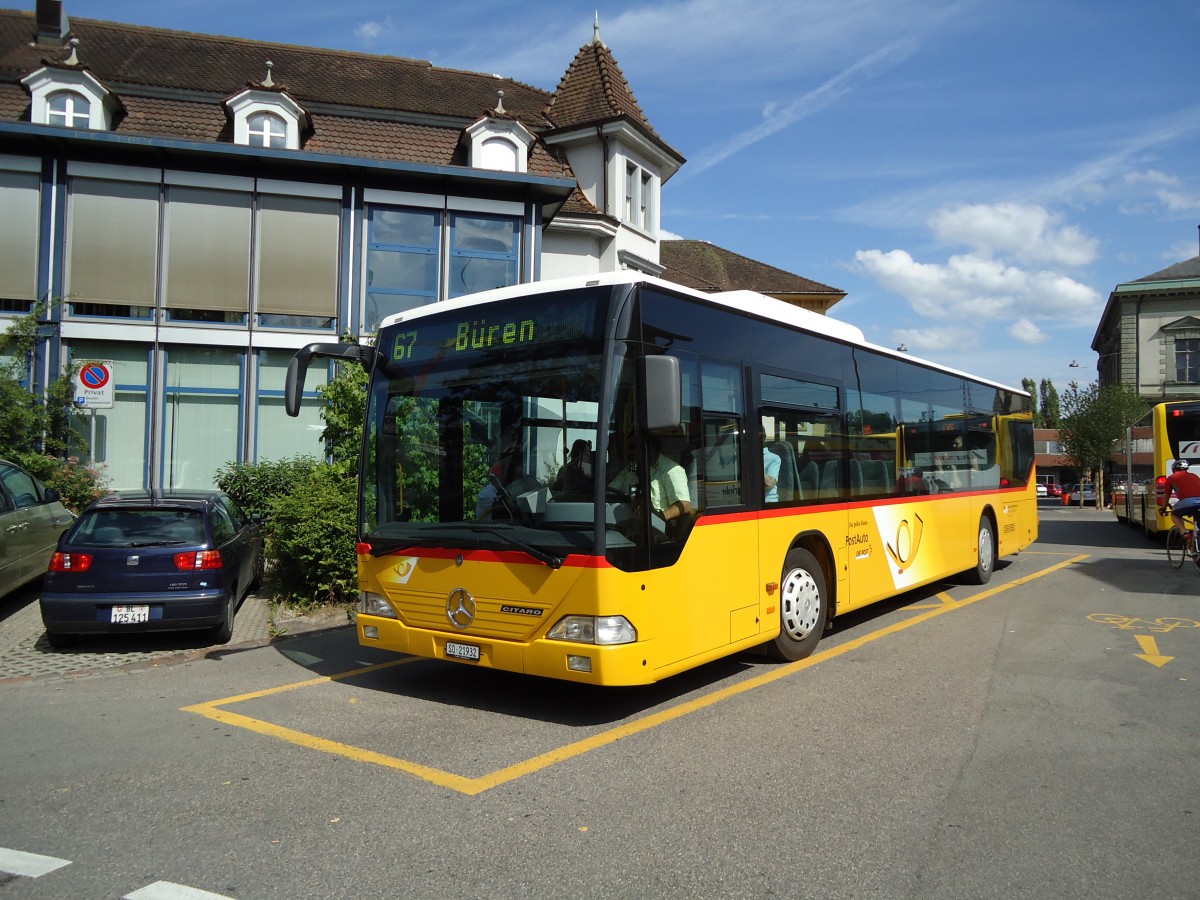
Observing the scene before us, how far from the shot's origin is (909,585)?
415 inches

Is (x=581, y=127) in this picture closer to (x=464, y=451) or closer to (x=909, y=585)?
(x=909, y=585)

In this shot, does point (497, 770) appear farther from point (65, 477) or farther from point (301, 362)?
point (65, 477)

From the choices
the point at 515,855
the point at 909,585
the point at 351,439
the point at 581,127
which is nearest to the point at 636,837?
the point at 515,855

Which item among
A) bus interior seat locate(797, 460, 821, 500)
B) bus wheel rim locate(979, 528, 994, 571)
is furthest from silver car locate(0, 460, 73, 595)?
bus wheel rim locate(979, 528, 994, 571)

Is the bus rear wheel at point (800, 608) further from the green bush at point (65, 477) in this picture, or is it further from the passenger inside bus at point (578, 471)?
the green bush at point (65, 477)

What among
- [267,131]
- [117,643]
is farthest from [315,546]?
[267,131]

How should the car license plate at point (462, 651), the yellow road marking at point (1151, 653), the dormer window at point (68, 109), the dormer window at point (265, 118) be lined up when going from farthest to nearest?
1. the dormer window at point (265, 118)
2. the dormer window at point (68, 109)
3. the yellow road marking at point (1151, 653)
4. the car license plate at point (462, 651)

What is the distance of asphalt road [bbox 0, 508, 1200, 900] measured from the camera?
3803mm

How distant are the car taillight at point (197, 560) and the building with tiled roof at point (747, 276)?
1105 inches

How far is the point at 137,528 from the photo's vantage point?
885 cm

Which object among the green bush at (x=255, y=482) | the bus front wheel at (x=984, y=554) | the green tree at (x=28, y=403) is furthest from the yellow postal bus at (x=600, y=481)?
the green tree at (x=28, y=403)

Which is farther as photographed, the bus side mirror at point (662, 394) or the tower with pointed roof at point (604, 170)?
the tower with pointed roof at point (604, 170)

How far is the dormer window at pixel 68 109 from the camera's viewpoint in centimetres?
1833

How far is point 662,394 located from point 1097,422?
56826mm
